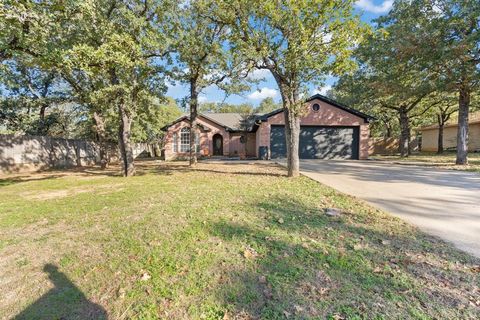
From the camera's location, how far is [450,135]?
84.3 feet

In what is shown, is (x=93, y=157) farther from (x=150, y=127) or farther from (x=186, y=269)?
(x=186, y=269)

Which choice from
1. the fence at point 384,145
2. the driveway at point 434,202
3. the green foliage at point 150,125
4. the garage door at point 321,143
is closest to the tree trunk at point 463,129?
the driveway at point 434,202

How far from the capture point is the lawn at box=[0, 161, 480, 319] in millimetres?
2207

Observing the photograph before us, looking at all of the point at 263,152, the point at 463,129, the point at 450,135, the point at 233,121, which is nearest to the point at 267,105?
the point at 233,121

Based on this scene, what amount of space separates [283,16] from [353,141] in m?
13.2

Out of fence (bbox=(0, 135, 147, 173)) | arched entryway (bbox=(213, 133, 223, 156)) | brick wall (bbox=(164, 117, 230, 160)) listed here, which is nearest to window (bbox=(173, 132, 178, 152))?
brick wall (bbox=(164, 117, 230, 160))

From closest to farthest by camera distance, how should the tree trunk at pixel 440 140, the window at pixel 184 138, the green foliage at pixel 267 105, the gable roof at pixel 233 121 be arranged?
1. the window at pixel 184 138
2. the tree trunk at pixel 440 140
3. the gable roof at pixel 233 121
4. the green foliage at pixel 267 105

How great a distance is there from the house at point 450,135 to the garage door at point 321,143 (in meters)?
13.8

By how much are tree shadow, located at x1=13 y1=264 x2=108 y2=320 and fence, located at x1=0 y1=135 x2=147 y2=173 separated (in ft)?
45.5

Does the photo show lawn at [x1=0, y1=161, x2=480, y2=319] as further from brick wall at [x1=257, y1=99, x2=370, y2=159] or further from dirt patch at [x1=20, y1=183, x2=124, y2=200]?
brick wall at [x1=257, y1=99, x2=370, y2=159]

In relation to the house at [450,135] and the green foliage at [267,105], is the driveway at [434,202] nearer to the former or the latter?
the house at [450,135]

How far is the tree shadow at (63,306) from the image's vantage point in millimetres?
2186

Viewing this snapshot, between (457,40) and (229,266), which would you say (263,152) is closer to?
(457,40)

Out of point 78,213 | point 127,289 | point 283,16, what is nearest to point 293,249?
point 127,289
